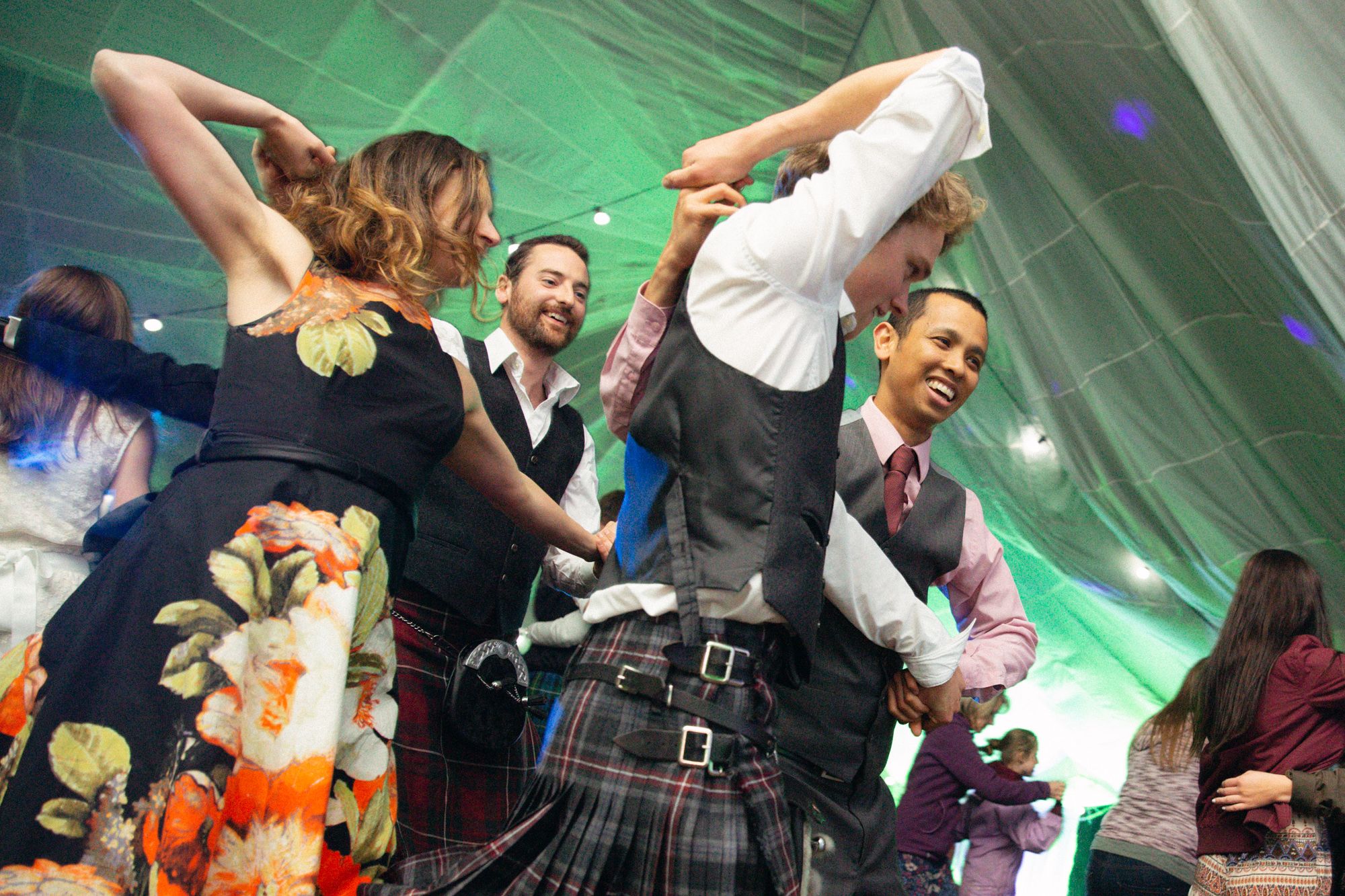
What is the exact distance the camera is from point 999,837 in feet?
14.8

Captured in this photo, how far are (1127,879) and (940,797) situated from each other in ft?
3.26

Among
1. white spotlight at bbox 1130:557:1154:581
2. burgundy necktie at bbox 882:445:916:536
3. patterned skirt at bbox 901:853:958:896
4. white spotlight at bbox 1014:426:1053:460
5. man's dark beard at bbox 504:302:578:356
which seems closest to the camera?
burgundy necktie at bbox 882:445:916:536

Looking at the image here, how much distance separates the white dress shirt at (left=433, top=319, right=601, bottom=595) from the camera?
96.7 inches

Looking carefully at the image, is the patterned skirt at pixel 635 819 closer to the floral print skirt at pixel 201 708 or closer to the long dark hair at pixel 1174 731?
the floral print skirt at pixel 201 708

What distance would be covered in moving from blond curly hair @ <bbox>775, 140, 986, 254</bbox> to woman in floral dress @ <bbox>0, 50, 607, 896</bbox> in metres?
0.55

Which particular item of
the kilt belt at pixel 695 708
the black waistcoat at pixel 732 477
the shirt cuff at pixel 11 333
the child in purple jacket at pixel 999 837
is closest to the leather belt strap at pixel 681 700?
the kilt belt at pixel 695 708

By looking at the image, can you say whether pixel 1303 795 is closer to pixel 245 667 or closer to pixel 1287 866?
pixel 1287 866

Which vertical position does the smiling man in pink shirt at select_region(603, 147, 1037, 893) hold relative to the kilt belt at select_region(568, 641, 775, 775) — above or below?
above

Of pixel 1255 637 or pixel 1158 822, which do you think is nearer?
pixel 1255 637

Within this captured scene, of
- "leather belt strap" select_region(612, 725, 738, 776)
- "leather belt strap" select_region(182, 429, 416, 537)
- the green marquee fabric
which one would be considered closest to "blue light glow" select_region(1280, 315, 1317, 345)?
the green marquee fabric

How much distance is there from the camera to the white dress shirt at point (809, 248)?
1.15 metres

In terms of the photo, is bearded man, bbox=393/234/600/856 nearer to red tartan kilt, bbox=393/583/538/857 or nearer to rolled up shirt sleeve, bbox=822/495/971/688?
red tartan kilt, bbox=393/583/538/857

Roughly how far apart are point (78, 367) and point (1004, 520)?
18.0 ft

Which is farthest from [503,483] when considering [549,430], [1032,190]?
[1032,190]
